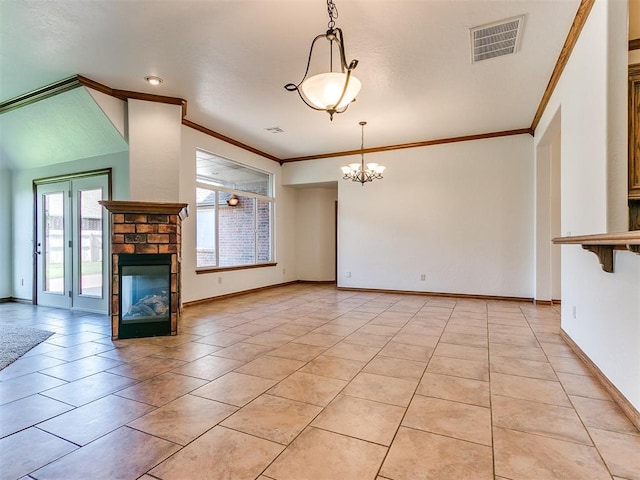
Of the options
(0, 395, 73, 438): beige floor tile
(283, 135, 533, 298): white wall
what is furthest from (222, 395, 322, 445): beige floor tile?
(283, 135, 533, 298): white wall

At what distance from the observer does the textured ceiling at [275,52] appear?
2.77m

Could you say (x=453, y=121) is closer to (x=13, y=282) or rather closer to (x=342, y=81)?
(x=342, y=81)

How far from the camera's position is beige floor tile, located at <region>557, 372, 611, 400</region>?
7.63ft

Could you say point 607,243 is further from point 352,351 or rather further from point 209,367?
point 209,367

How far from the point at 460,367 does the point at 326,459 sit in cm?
166

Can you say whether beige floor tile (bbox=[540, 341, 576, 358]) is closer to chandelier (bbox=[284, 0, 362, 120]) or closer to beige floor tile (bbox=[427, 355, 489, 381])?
beige floor tile (bbox=[427, 355, 489, 381])

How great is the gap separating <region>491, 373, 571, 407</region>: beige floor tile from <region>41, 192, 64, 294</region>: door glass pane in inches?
245

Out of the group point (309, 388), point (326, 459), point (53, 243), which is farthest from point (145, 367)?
point (53, 243)

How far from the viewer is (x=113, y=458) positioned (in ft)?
5.40

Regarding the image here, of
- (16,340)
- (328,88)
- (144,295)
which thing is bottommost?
(16,340)

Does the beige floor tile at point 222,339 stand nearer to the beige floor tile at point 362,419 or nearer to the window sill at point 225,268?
the beige floor tile at point 362,419

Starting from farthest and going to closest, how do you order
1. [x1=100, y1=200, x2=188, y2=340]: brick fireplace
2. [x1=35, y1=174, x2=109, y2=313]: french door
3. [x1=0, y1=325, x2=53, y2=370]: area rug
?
[x1=35, y1=174, x2=109, y2=313]: french door → [x1=100, y1=200, x2=188, y2=340]: brick fireplace → [x1=0, y1=325, x2=53, y2=370]: area rug

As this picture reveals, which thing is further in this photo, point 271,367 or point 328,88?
point 271,367

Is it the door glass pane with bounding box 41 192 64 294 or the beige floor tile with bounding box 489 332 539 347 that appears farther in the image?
the door glass pane with bounding box 41 192 64 294
